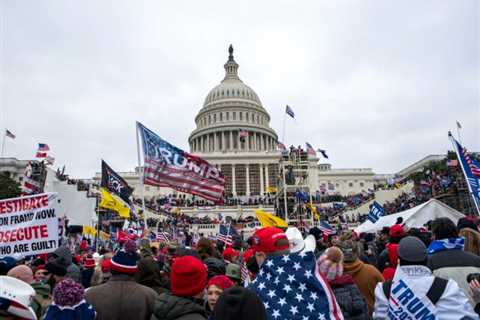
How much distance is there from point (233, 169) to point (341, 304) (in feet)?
265

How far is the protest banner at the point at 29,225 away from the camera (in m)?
7.41

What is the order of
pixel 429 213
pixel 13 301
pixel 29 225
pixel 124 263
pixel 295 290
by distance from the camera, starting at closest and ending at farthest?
pixel 13 301 → pixel 295 290 → pixel 124 263 → pixel 29 225 → pixel 429 213

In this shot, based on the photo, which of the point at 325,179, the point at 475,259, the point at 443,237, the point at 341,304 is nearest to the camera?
the point at 341,304

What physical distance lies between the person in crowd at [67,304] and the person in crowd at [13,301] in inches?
6.1

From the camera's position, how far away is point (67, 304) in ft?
9.97

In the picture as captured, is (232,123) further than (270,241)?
Yes

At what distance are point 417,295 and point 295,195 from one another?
48.2 metres

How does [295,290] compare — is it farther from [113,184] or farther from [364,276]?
[113,184]

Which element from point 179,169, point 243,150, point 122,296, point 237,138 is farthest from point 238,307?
point 237,138

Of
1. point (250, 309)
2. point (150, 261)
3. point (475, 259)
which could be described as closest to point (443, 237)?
point (475, 259)

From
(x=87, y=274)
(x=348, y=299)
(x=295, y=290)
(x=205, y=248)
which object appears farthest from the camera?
(x=205, y=248)

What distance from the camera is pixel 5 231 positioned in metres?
7.56

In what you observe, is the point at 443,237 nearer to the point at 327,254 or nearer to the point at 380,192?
the point at 327,254

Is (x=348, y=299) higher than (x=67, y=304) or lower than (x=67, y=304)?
lower
